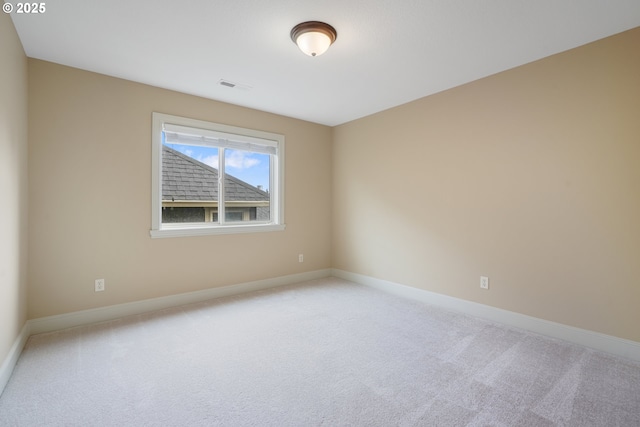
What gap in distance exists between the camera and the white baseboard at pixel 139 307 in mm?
2707

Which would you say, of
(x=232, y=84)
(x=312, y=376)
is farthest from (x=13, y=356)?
(x=232, y=84)

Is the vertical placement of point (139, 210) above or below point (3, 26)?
below

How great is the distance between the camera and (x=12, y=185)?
2139 mm

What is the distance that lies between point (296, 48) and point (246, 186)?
A: 211 cm

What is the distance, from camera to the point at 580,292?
8.13ft

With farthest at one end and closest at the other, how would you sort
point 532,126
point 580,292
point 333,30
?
1. point 532,126
2. point 580,292
3. point 333,30

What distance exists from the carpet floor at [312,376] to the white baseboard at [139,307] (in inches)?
4.8

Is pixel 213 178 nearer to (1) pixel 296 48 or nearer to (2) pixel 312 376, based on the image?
(1) pixel 296 48

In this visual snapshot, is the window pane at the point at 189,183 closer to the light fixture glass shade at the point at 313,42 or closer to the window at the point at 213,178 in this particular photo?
the window at the point at 213,178

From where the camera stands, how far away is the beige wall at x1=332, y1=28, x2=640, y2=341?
7.50ft

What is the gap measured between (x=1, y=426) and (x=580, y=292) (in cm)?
398

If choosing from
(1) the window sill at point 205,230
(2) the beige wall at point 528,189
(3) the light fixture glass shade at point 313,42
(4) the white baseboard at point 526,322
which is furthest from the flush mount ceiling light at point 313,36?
(4) the white baseboard at point 526,322

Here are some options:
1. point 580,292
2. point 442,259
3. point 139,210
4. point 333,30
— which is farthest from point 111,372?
point 580,292

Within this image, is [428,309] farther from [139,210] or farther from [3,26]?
[3,26]
